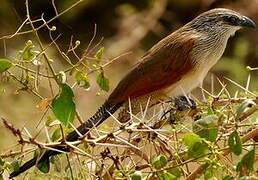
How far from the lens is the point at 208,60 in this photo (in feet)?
8.89

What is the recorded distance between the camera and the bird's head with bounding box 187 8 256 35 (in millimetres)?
2660

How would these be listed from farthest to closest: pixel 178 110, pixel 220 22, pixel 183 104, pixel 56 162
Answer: pixel 220 22, pixel 183 104, pixel 178 110, pixel 56 162

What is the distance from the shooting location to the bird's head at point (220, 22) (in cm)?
266

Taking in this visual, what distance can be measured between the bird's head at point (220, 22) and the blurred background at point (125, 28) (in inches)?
86.9

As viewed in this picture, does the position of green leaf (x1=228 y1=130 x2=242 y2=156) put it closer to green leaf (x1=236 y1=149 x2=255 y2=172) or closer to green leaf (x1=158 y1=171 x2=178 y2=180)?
green leaf (x1=236 y1=149 x2=255 y2=172)

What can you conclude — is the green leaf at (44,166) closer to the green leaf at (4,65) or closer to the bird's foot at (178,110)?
the green leaf at (4,65)

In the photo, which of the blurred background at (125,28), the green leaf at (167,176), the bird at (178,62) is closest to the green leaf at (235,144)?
the green leaf at (167,176)

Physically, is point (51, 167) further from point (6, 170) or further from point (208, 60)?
point (208, 60)

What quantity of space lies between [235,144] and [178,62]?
1316 mm

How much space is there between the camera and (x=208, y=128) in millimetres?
1313

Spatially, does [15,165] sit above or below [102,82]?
below

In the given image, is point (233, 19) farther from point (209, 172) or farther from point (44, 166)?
point (209, 172)

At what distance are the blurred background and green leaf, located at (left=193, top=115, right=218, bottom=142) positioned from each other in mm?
3683

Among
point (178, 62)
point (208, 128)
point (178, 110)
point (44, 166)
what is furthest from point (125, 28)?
point (208, 128)
